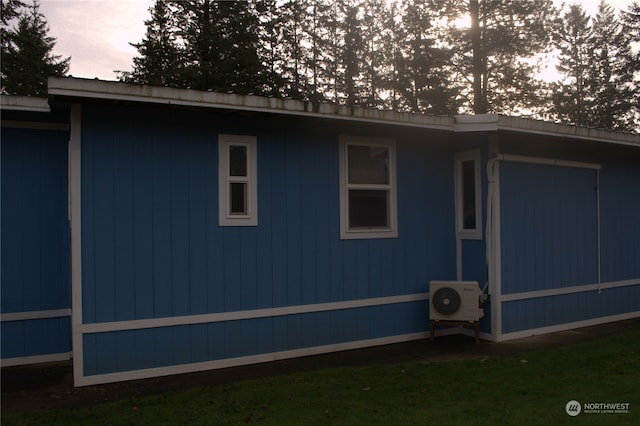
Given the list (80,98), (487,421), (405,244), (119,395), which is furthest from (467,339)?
(80,98)

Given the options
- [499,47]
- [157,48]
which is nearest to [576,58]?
[499,47]

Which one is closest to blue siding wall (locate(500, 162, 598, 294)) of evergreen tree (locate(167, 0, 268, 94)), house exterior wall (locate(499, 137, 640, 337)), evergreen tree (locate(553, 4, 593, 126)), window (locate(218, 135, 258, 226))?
house exterior wall (locate(499, 137, 640, 337))

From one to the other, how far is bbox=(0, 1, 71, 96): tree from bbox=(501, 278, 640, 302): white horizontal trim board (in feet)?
70.4

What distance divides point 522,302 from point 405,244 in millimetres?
1859

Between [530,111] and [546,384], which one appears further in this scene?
[530,111]

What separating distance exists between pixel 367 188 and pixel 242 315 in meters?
2.27

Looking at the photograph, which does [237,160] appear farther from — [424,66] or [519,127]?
[424,66]

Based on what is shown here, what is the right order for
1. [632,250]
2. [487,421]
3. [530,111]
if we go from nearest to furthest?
[487,421] < [632,250] < [530,111]

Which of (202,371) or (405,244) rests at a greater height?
(405,244)

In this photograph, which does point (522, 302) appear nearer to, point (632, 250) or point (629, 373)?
point (629, 373)

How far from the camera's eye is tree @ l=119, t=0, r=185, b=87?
65.1 feet

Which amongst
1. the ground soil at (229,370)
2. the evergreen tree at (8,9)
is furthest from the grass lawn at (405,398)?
the evergreen tree at (8,9)

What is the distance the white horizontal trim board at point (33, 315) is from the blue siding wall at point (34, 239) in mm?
38

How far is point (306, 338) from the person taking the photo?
6.49 meters
